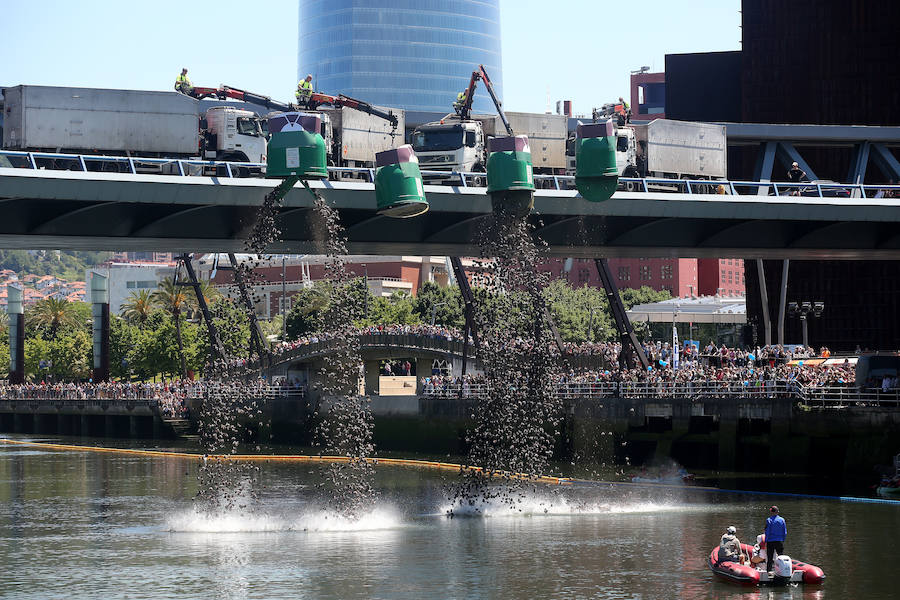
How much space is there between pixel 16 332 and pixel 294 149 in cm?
9168

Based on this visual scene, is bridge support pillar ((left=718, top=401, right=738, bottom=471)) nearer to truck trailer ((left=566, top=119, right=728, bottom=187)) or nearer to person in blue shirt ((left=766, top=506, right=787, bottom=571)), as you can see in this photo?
truck trailer ((left=566, top=119, right=728, bottom=187))

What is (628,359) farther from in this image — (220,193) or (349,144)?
(220,193)

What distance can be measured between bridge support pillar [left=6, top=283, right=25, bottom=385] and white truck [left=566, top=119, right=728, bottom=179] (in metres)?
84.2

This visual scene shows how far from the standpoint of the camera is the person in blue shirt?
3180cm

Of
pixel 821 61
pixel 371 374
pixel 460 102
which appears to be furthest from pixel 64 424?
pixel 821 61

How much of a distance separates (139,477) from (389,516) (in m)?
24.3

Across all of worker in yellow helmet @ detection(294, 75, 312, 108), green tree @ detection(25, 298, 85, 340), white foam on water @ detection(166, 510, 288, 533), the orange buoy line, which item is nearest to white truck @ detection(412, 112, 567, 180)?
worker in yellow helmet @ detection(294, 75, 312, 108)

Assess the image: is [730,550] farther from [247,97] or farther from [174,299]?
[174,299]

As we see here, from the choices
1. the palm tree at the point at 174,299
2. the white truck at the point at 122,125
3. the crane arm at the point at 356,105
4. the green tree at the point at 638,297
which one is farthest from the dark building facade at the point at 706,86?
the white truck at the point at 122,125

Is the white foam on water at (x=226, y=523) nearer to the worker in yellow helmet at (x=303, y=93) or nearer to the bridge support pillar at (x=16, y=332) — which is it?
the worker in yellow helmet at (x=303, y=93)

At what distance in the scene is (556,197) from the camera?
159 feet

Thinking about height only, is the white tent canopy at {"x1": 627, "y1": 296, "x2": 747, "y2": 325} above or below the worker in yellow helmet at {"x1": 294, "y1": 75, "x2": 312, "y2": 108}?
below

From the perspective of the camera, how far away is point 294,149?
41.8m

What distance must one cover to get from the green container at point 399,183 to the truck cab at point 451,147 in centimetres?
919
